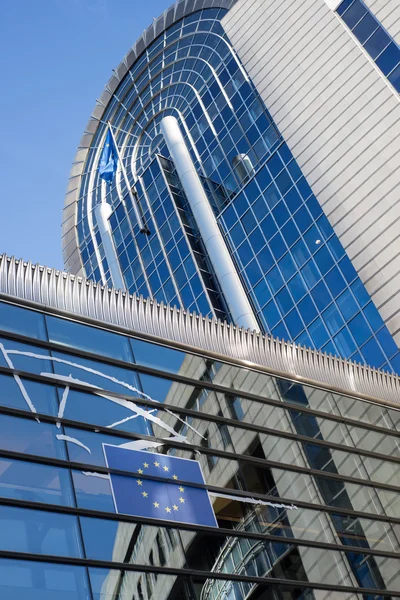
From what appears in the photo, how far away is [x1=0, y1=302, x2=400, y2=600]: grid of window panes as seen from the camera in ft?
41.2

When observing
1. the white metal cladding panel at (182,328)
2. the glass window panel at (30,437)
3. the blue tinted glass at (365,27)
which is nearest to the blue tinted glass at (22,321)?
the white metal cladding panel at (182,328)

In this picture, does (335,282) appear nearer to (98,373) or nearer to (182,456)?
(182,456)

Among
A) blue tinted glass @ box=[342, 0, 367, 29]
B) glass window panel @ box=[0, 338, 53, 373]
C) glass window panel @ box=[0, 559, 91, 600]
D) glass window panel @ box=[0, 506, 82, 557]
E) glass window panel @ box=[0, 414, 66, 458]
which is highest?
blue tinted glass @ box=[342, 0, 367, 29]

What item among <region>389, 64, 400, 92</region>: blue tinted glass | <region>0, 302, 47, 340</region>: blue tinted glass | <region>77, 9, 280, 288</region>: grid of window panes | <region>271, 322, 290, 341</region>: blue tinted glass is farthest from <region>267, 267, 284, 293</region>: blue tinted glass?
<region>0, 302, 47, 340</region>: blue tinted glass

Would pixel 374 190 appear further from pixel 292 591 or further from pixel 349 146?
pixel 292 591

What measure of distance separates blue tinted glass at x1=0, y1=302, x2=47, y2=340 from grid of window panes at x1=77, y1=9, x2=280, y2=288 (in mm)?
27821

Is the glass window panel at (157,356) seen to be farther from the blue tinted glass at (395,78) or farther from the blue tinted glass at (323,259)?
the blue tinted glass at (395,78)

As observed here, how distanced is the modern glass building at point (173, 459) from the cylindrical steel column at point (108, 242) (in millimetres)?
32792

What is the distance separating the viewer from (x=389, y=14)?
31.8 metres

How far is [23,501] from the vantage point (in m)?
12.5

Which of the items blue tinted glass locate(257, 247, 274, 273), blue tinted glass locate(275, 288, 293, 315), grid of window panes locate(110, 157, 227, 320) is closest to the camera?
blue tinted glass locate(275, 288, 293, 315)

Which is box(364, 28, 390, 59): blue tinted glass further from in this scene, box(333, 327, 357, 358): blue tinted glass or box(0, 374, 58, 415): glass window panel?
box(0, 374, 58, 415): glass window panel

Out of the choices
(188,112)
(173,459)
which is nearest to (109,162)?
(188,112)

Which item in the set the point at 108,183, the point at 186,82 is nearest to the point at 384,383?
the point at 186,82
